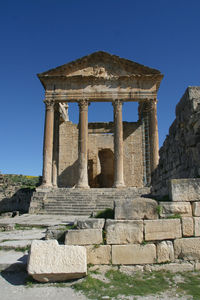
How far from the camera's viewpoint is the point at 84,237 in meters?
4.16

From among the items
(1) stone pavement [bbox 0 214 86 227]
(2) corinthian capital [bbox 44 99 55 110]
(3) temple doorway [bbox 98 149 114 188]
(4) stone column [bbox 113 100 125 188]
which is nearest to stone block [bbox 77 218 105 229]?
(1) stone pavement [bbox 0 214 86 227]

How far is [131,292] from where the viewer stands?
3.33 metres

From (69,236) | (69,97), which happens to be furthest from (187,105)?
(69,97)

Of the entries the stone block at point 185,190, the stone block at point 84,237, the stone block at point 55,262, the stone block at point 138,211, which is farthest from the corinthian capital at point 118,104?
the stone block at point 55,262

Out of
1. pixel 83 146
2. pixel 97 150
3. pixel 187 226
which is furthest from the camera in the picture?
pixel 97 150

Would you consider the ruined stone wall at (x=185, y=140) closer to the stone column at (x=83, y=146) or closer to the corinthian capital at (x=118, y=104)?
the stone column at (x=83, y=146)

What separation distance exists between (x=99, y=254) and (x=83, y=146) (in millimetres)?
13978

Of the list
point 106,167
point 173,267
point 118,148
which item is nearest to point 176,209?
point 173,267

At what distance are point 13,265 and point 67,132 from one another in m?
20.4

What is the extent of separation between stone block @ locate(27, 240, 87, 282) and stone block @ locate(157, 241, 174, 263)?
1.24m

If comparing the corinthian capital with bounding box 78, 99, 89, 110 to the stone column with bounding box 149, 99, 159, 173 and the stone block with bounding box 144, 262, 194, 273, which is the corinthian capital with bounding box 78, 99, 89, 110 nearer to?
the stone column with bounding box 149, 99, 159, 173

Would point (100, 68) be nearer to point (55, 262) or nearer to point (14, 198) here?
point (14, 198)

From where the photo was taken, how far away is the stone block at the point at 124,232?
4145 mm

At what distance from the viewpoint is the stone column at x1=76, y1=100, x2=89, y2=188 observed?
1725 cm
